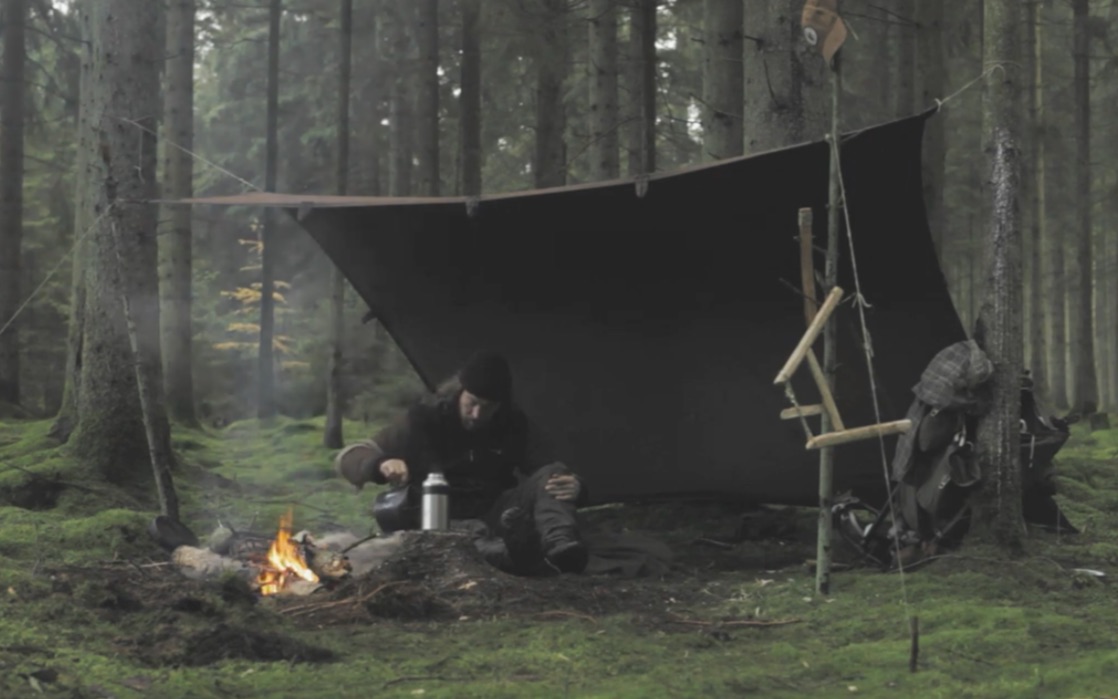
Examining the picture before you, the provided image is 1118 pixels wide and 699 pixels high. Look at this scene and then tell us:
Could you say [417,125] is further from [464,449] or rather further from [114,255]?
[464,449]

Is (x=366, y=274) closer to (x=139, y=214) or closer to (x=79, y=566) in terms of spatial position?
(x=139, y=214)

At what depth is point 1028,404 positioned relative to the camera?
5508 millimetres

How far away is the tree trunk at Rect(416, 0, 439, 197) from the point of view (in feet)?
37.2

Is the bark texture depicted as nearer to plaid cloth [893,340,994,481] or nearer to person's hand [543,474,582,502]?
plaid cloth [893,340,994,481]

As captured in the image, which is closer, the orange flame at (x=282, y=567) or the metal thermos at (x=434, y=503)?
the orange flame at (x=282, y=567)

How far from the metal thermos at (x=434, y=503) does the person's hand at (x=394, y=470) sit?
0.46ft

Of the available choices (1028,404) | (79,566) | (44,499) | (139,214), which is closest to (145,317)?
(139,214)

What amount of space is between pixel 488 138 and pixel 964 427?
12815mm

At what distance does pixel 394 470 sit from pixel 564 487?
28.8 inches

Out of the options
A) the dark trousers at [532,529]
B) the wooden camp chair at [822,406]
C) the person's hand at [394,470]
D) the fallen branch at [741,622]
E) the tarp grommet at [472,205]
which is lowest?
the fallen branch at [741,622]

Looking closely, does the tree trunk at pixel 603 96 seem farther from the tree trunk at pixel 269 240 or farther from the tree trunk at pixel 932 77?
the tree trunk at pixel 269 240

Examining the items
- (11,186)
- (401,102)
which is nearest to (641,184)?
(11,186)

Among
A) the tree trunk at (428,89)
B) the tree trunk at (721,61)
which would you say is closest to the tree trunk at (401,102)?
the tree trunk at (428,89)

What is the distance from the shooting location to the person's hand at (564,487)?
488cm
